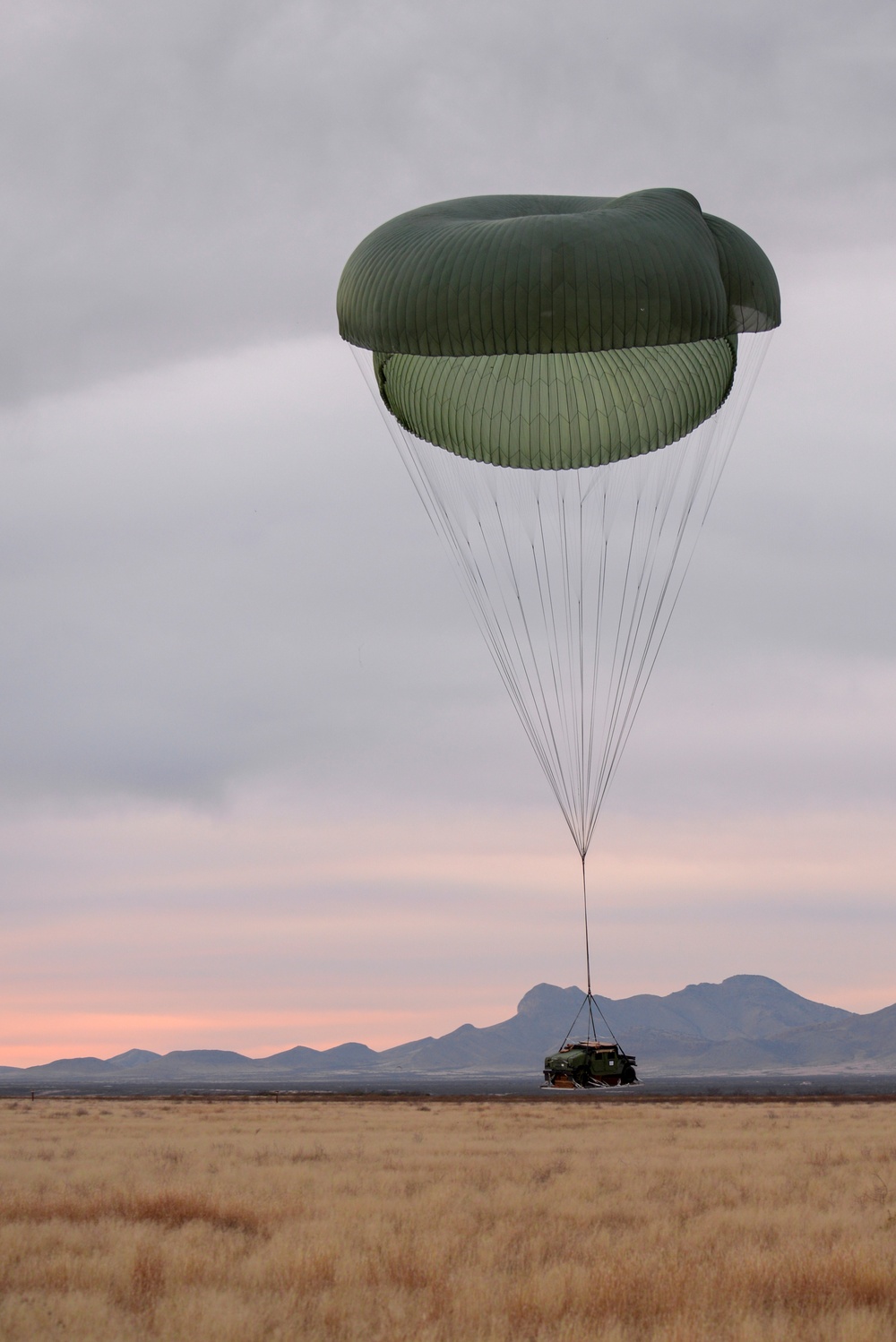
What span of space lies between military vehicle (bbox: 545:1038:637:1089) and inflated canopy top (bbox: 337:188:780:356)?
11388mm

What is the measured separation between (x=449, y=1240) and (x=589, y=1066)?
6596 millimetres

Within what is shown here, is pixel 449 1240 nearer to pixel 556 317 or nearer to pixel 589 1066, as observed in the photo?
pixel 589 1066

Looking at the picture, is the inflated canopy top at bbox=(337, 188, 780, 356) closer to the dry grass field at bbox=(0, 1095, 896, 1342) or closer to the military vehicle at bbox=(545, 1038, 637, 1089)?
the dry grass field at bbox=(0, 1095, 896, 1342)

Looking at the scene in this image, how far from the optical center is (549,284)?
16266 millimetres

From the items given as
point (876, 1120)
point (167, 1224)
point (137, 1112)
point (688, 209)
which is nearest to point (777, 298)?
point (688, 209)

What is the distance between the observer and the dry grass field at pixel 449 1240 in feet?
38.1

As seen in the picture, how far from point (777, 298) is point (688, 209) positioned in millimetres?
2712

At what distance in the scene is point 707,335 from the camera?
56.9 feet

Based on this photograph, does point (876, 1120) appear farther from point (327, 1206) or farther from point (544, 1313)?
point (544, 1313)

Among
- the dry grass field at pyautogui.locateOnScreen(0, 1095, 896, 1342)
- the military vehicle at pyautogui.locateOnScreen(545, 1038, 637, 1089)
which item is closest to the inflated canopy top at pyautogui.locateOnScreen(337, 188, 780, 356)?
the dry grass field at pyautogui.locateOnScreen(0, 1095, 896, 1342)

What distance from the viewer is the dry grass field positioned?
38.1 feet

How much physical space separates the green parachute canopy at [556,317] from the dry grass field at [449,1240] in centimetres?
1101

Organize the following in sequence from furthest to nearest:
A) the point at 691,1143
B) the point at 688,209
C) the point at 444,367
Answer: the point at 691,1143 < the point at 444,367 < the point at 688,209

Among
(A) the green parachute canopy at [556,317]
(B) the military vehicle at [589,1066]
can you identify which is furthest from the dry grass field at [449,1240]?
(A) the green parachute canopy at [556,317]
